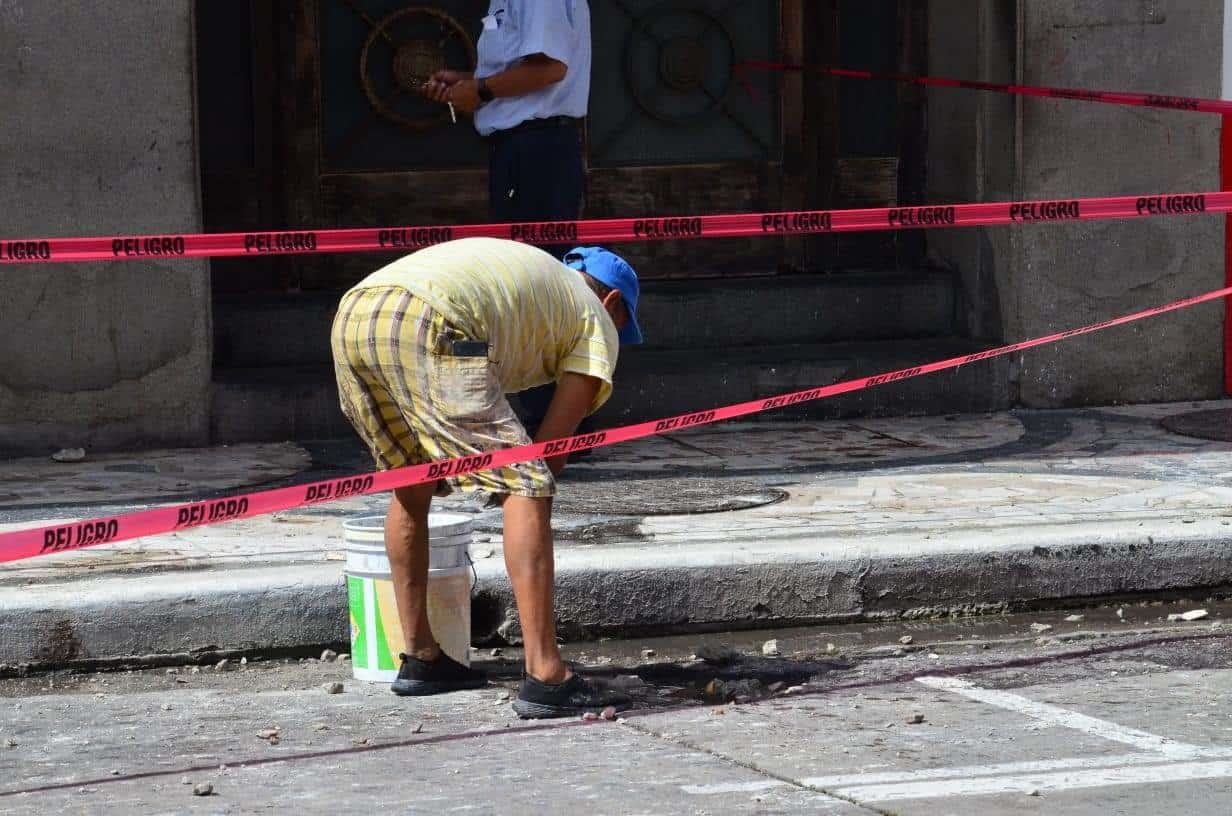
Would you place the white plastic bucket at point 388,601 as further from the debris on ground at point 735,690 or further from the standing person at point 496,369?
the debris on ground at point 735,690

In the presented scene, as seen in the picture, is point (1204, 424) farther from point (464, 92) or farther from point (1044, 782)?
point (1044, 782)

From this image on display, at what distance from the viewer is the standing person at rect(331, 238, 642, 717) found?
5098mm

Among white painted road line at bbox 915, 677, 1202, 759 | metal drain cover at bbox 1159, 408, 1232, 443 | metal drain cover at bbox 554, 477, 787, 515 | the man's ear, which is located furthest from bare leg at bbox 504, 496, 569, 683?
metal drain cover at bbox 1159, 408, 1232, 443

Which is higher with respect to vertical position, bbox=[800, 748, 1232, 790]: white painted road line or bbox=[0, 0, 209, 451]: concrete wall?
bbox=[0, 0, 209, 451]: concrete wall

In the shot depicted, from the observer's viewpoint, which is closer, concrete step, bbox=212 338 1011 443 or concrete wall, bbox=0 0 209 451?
concrete wall, bbox=0 0 209 451

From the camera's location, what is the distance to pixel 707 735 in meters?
5.02

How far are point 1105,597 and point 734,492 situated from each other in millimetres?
1476

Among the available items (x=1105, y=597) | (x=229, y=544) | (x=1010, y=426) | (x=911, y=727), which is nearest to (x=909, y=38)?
(x=1010, y=426)

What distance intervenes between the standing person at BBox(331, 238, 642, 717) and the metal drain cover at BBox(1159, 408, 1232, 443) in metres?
4.21

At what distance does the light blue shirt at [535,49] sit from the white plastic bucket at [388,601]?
264 cm

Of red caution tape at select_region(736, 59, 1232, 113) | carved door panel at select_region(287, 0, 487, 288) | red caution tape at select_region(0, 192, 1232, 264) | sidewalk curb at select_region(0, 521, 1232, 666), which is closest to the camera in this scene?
sidewalk curb at select_region(0, 521, 1232, 666)

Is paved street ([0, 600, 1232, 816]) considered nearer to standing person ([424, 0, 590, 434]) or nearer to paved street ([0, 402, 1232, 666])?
paved street ([0, 402, 1232, 666])

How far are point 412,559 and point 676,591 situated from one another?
107 cm

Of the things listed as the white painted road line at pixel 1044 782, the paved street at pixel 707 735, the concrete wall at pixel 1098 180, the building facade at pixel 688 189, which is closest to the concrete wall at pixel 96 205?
the building facade at pixel 688 189
